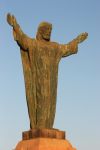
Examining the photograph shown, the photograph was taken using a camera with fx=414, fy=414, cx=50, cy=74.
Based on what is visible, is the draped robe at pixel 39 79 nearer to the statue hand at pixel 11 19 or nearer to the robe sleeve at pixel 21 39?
the robe sleeve at pixel 21 39

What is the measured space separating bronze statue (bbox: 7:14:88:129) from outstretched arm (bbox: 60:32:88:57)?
0.43 meters

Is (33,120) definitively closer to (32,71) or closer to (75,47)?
(32,71)

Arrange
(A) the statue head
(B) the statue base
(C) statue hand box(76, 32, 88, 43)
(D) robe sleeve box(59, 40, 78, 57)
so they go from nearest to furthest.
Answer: (B) the statue base
(A) the statue head
(D) robe sleeve box(59, 40, 78, 57)
(C) statue hand box(76, 32, 88, 43)

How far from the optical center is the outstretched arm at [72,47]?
12836 mm

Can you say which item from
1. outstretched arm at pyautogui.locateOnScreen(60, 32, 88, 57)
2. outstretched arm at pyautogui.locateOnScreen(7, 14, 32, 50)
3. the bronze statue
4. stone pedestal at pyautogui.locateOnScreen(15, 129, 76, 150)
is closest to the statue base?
stone pedestal at pyautogui.locateOnScreen(15, 129, 76, 150)

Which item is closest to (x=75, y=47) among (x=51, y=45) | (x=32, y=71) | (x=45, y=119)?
(x=51, y=45)

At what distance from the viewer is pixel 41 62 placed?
12055 millimetres

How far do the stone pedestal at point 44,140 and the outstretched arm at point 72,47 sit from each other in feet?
8.60

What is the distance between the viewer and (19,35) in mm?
11828

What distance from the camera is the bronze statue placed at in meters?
11.8

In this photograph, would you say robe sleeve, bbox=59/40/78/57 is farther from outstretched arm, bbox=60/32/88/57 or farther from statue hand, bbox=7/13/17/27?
statue hand, bbox=7/13/17/27

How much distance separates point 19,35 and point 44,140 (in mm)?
3067

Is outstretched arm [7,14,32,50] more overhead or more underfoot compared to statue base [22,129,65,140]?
more overhead

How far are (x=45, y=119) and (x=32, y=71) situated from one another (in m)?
1.45
